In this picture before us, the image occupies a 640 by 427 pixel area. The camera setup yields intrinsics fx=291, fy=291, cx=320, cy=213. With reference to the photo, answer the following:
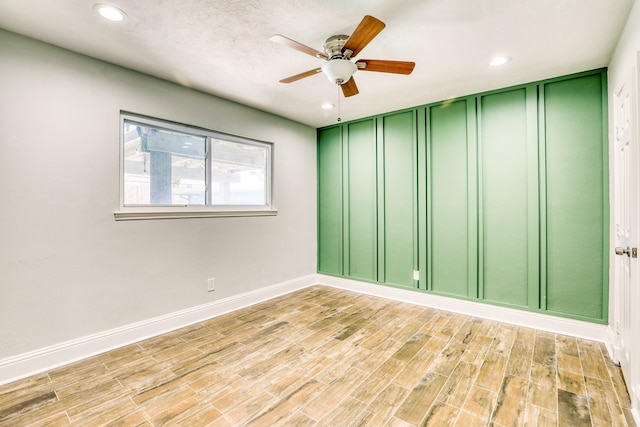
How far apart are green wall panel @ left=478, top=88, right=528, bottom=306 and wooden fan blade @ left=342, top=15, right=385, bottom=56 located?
209cm

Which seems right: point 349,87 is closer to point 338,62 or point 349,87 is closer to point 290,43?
point 338,62

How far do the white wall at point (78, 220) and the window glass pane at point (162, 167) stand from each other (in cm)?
17

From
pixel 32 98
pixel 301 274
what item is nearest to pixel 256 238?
pixel 301 274

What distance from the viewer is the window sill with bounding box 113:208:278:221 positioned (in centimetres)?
267

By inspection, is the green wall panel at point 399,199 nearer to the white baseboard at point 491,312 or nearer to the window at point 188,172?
the white baseboard at point 491,312

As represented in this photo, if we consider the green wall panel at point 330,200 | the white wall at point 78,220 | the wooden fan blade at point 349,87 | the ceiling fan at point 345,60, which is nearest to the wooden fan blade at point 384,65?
the ceiling fan at point 345,60

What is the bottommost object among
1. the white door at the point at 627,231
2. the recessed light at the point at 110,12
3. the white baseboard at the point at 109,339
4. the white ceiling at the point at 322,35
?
the white baseboard at the point at 109,339

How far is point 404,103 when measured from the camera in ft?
11.9

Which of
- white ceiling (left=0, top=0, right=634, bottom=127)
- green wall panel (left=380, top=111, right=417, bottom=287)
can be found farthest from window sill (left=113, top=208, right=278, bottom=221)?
green wall panel (left=380, top=111, right=417, bottom=287)

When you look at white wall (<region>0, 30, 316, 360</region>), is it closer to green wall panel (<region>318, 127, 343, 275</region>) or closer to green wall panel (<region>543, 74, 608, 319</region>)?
green wall panel (<region>318, 127, 343, 275</region>)

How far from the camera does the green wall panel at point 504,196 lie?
3074mm

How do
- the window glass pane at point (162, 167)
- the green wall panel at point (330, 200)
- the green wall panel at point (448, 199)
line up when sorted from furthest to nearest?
1. the green wall panel at point (330, 200)
2. the green wall panel at point (448, 199)
3. the window glass pane at point (162, 167)

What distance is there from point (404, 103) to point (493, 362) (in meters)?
2.90

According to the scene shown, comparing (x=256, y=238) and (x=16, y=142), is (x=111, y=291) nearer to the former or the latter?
(x=16, y=142)
